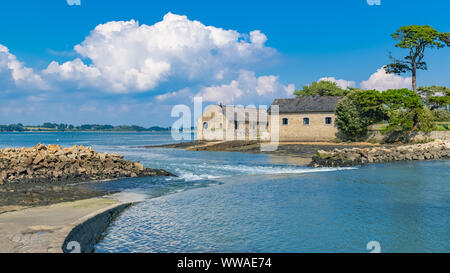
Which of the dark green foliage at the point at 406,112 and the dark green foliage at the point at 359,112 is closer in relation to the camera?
the dark green foliage at the point at 406,112

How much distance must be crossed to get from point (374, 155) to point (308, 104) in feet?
68.6

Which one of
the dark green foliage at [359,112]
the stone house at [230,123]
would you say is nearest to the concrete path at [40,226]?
the dark green foliage at [359,112]

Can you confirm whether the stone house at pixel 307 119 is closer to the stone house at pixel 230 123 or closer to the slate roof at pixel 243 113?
the stone house at pixel 230 123

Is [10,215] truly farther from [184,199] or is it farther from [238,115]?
[238,115]

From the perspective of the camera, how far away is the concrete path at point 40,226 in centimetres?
680

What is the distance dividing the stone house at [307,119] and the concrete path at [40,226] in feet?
129

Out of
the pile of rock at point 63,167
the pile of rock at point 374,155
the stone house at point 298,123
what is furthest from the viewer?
the stone house at point 298,123

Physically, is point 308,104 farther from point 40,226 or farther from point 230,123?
point 40,226

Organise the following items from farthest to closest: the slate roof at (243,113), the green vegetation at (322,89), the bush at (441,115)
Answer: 1. the green vegetation at (322,89)
2. the slate roof at (243,113)
3. the bush at (441,115)

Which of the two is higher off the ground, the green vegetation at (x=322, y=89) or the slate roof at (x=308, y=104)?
the green vegetation at (x=322, y=89)

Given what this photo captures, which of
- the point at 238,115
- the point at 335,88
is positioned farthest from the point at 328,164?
the point at 335,88

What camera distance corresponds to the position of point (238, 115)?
6172 cm
